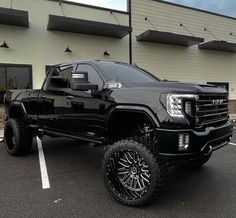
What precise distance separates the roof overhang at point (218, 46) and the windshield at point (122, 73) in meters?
14.4

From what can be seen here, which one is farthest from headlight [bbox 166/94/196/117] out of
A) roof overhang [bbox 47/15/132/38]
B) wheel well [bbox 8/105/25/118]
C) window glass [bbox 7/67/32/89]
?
window glass [bbox 7/67/32/89]

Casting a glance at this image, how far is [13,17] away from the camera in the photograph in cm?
1235

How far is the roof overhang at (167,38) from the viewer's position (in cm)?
1612

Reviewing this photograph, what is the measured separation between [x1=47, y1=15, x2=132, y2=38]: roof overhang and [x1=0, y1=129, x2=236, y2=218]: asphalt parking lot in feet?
25.4

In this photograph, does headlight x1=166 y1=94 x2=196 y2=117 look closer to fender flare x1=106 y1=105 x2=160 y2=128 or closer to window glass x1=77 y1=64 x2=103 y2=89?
fender flare x1=106 y1=105 x2=160 y2=128

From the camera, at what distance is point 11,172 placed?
591 centimetres

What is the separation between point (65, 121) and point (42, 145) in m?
3.23

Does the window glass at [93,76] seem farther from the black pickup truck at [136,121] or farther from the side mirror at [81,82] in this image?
the side mirror at [81,82]

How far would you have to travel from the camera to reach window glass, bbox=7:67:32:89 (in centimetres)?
1334

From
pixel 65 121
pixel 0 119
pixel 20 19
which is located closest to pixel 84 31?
pixel 20 19

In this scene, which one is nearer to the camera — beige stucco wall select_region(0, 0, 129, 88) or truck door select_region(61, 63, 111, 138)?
truck door select_region(61, 63, 111, 138)

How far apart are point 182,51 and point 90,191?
15.3m

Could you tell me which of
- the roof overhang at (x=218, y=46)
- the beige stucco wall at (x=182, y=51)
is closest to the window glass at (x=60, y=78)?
the beige stucco wall at (x=182, y=51)

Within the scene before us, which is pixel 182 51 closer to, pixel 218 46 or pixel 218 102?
pixel 218 46
